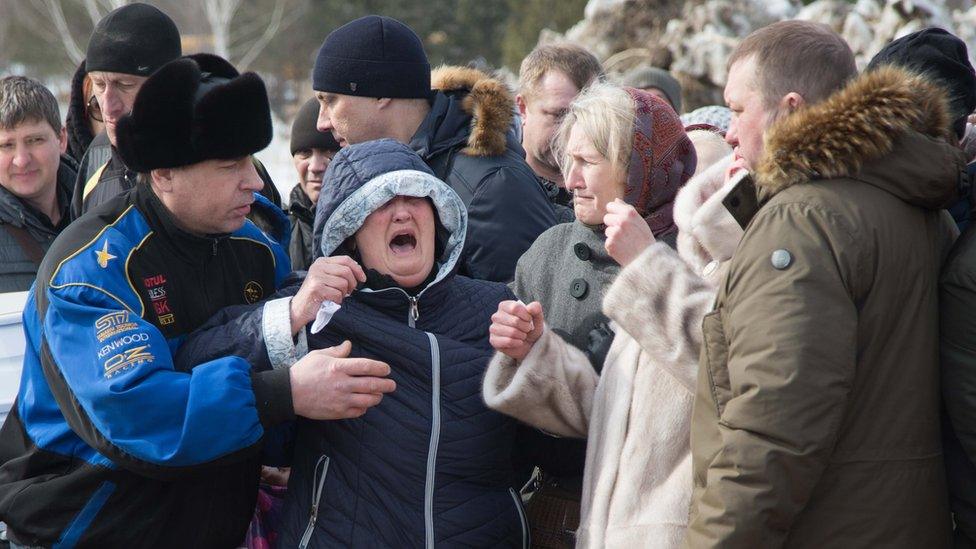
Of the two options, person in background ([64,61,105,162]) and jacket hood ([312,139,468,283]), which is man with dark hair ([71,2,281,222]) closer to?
person in background ([64,61,105,162])

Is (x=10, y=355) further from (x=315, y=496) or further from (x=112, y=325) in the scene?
(x=315, y=496)

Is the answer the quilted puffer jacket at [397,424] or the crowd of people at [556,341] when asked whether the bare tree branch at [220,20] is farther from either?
the quilted puffer jacket at [397,424]

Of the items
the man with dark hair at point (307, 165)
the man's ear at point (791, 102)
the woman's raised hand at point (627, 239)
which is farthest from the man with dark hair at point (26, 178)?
the man's ear at point (791, 102)

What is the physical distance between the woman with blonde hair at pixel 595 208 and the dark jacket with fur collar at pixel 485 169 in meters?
0.63

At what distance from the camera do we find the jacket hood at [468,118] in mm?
4016

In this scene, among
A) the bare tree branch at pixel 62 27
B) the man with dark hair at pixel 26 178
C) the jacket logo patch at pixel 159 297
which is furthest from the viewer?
the bare tree branch at pixel 62 27

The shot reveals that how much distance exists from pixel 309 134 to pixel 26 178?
1.27m

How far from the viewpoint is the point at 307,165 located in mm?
5188

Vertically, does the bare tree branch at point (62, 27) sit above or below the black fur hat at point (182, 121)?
below

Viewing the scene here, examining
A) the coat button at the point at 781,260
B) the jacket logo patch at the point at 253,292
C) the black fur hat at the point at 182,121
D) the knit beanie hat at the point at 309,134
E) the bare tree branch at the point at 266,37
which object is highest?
the black fur hat at the point at 182,121

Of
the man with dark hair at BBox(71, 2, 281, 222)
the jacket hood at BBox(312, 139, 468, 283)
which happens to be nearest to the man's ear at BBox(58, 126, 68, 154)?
the man with dark hair at BBox(71, 2, 281, 222)

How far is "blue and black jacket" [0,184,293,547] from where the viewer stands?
8.22ft

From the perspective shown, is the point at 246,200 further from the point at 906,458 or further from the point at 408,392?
the point at 906,458

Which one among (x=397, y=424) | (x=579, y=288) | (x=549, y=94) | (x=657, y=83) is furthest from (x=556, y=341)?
(x=657, y=83)
